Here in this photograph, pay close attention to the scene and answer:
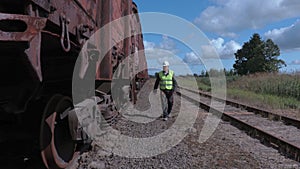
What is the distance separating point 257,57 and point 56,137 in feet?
238

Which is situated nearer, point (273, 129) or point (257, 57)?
point (273, 129)

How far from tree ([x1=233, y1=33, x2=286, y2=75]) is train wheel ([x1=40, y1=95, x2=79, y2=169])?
68.5 metres

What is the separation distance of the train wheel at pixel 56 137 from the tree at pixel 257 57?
68495 mm

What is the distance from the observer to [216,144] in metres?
6.28

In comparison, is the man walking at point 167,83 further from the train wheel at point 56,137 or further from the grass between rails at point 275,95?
the grass between rails at point 275,95

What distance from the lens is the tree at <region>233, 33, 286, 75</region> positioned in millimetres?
70938

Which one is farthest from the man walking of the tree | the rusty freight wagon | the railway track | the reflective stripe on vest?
the tree

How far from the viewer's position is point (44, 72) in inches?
152

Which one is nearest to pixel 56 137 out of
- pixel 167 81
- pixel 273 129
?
pixel 167 81

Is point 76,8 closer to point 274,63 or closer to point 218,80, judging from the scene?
point 218,80

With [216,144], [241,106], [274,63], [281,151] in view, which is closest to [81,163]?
[216,144]

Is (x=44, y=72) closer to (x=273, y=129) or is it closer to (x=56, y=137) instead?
(x=56, y=137)

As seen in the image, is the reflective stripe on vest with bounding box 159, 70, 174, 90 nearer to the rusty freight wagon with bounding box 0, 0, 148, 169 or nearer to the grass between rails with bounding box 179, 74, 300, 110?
the rusty freight wagon with bounding box 0, 0, 148, 169

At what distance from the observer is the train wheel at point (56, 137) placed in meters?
3.84
